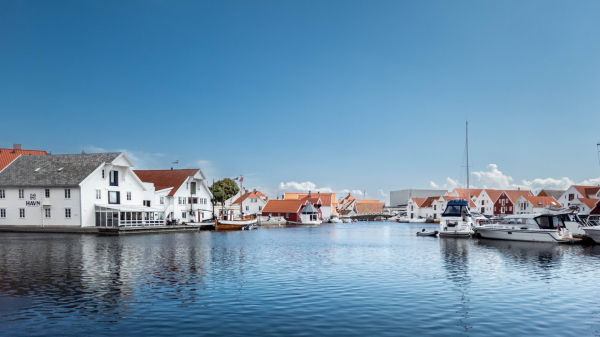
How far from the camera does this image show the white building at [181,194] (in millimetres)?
77750

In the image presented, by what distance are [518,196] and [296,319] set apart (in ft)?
473

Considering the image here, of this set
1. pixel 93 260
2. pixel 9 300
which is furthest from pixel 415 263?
pixel 9 300

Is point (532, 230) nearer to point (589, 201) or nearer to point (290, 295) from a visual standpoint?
point (290, 295)

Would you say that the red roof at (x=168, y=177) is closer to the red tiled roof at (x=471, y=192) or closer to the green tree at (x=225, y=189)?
the green tree at (x=225, y=189)

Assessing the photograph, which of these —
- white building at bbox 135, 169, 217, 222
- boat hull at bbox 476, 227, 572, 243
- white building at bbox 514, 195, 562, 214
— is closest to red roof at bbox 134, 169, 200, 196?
white building at bbox 135, 169, 217, 222

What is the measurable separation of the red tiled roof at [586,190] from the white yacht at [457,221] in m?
68.6

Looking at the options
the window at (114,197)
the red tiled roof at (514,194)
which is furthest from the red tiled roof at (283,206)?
the red tiled roof at (514,194)

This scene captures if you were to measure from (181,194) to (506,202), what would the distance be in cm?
10439

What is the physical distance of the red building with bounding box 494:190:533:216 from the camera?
13990 centimetres

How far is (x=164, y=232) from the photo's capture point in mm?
65500

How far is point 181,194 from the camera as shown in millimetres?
79875

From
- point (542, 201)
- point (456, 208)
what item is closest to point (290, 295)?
point (456, 208)

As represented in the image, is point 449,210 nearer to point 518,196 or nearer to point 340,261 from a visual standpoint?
point 340,261

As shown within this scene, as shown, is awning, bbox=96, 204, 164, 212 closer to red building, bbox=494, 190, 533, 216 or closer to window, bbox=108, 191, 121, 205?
window, bbox=108, 191, 121, 205
